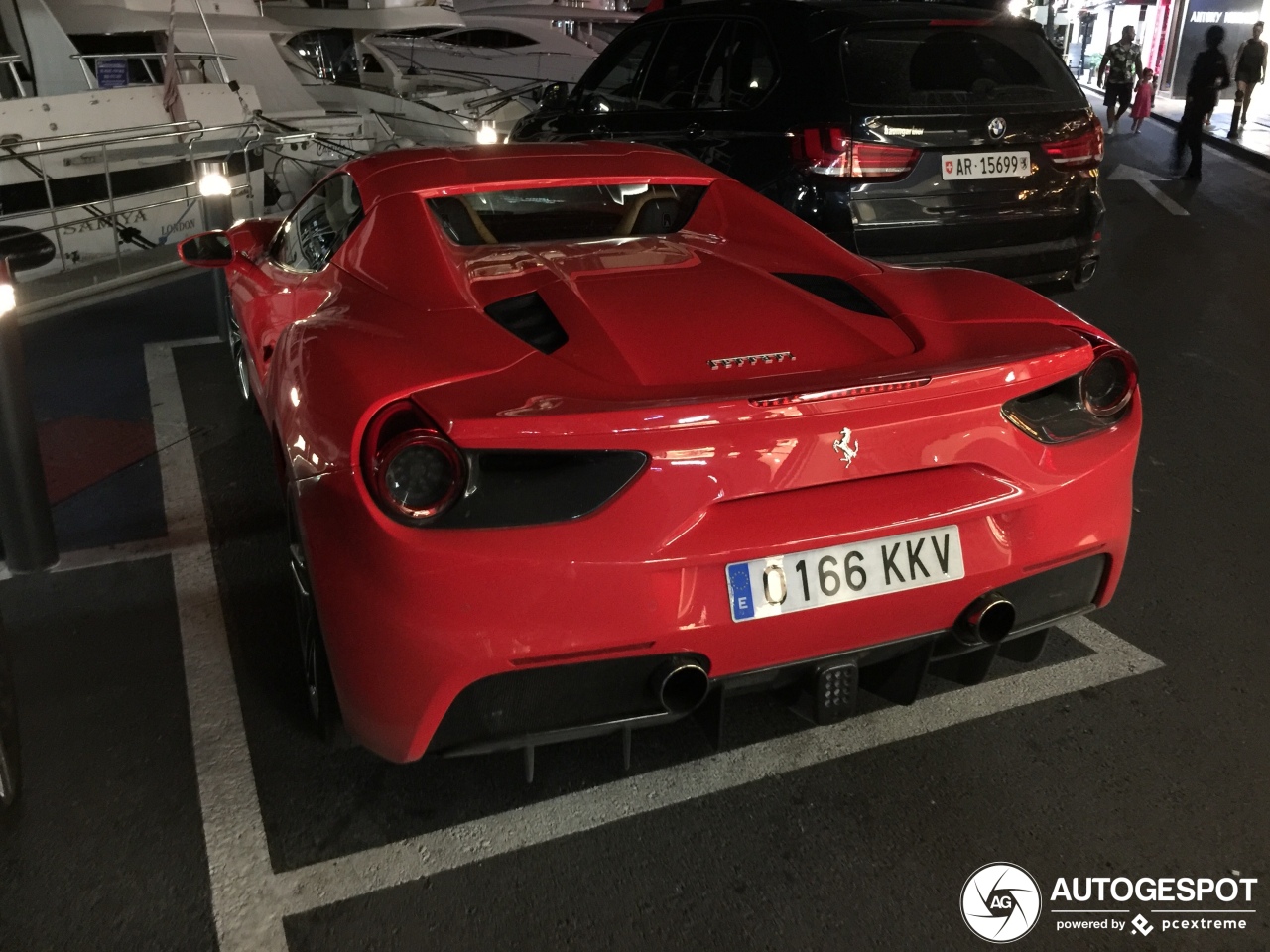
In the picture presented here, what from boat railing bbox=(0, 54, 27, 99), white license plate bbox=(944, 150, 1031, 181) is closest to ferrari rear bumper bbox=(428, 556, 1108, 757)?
white license plate bbox=(944, 150, 1031, 181)

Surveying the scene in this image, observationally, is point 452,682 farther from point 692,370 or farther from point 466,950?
point 692,370

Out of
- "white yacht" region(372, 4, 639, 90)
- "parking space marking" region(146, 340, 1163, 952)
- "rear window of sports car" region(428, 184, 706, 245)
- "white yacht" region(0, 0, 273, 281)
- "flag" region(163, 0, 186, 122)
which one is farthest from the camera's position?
"white yacht" region(372, 4, 639, 90)

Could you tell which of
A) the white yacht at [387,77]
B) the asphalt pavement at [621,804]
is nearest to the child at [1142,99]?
the white yacht at [387,77]

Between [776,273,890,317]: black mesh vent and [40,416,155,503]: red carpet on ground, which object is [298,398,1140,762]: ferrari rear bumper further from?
[40,416,155,503]: red carpet on ground

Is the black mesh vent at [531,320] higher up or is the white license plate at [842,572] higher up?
the black mesh vent at [531,320]

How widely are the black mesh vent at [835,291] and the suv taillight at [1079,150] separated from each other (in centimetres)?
303

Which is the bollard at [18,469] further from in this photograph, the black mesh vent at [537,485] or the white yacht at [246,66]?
the white yacht at [246,66]

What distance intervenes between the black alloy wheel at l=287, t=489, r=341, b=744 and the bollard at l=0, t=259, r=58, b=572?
4.61 ft

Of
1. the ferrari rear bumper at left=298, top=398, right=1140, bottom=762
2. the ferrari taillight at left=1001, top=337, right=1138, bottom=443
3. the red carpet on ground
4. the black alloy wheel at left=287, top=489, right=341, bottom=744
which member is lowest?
the red carpet on ground

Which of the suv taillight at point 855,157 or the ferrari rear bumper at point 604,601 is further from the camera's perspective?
the suv taillight at point 855,157

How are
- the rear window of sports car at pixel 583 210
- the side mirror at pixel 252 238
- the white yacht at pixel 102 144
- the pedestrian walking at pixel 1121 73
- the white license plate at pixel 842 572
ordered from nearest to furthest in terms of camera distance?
the white license plate at pixel 842 572 → the rear window of sports car at pixel 583 210 → the side mirror at pixel 252 238 → the white yacht at pixel 102 144 → the pedestrian walking at pixel 1121 73

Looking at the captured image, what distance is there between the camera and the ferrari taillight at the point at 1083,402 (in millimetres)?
2270

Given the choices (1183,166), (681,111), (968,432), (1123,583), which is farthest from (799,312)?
(1183,166)

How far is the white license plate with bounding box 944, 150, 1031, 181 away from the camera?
16.2ft
